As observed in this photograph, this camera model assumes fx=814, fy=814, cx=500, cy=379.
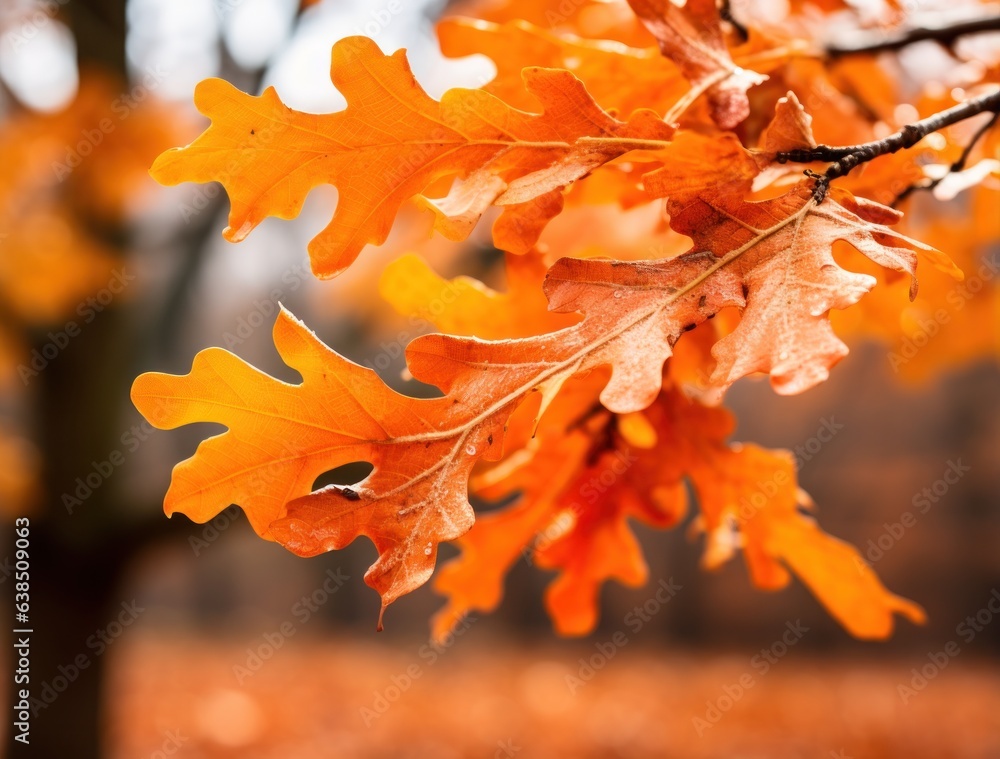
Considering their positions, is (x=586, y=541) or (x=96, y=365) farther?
(x=96, y=365)

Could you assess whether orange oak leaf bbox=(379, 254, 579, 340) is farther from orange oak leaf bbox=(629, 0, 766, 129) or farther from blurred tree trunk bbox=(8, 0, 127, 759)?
blurred tree trunk bbox=(8, 0, 127, 759)

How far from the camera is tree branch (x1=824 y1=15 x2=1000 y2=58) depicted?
89 centimetres

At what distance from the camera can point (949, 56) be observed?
99 centimetres

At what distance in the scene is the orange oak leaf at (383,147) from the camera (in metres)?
Result: 0.58

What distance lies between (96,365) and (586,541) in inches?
104

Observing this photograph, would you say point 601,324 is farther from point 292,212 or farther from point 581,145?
point 292,212

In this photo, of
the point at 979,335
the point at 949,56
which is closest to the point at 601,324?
the point at 949,56
